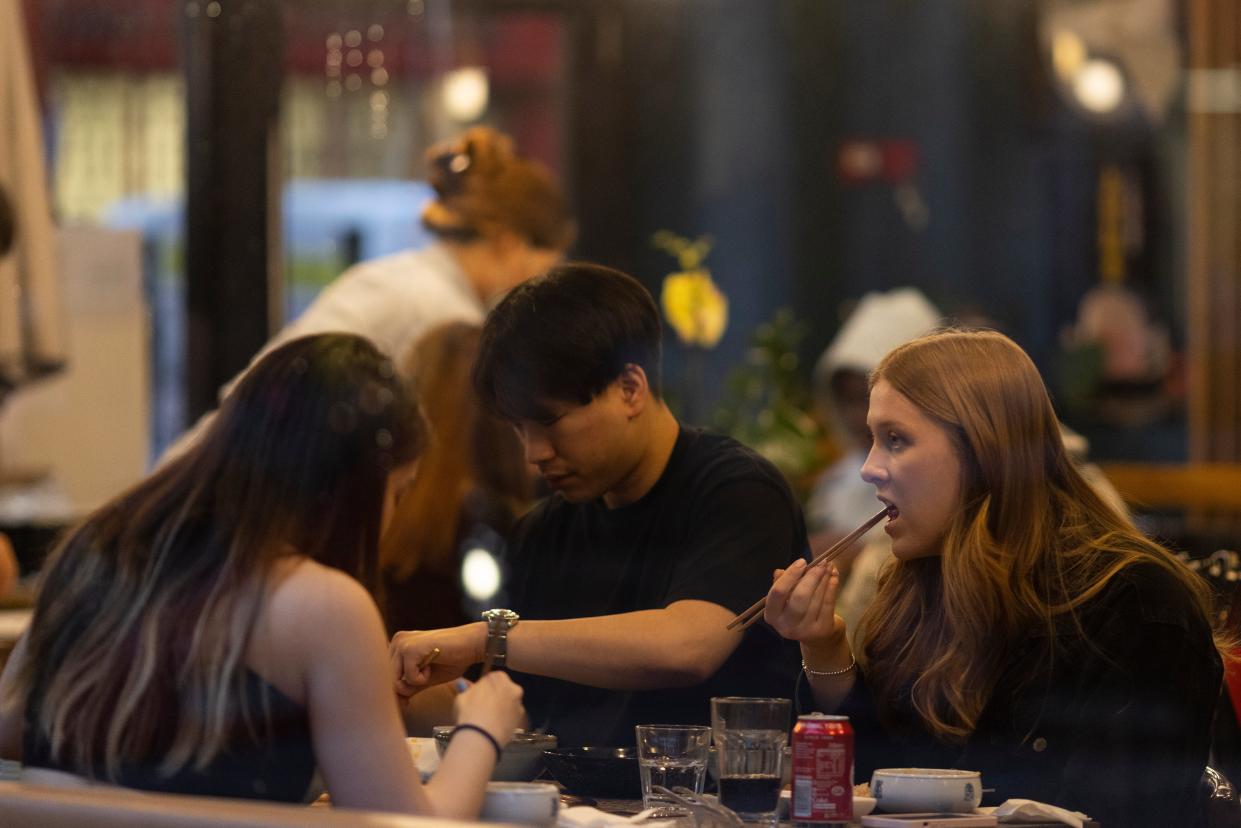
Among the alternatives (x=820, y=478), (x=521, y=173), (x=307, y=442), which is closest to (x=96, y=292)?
(x=521, y=173)

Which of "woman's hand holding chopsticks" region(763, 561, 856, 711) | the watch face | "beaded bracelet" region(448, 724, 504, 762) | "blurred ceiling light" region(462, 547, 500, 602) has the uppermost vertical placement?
"woman's hand holding chopsticks" region(763, 561, 856, 711)

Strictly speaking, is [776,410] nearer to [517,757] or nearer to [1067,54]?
[517,757]

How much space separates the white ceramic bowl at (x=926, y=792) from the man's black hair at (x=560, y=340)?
68 centimetres

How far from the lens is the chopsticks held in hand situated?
78.3 inches

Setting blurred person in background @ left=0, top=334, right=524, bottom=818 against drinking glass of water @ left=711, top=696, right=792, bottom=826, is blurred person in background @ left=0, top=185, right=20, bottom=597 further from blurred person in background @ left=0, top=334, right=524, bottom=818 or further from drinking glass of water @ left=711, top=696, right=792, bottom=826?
Result: drinking glass of water @ left=711, top=696, right=792, bottom=826

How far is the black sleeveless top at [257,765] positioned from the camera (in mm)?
1668

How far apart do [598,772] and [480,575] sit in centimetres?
86

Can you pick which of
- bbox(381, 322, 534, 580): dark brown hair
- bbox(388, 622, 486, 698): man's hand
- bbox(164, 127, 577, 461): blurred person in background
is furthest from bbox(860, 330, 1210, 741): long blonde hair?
bbox(164, 127, 577, 461): blurred person in background

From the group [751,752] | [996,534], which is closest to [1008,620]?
[996,534]

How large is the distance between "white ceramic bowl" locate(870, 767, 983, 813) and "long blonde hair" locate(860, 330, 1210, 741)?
21 centimetres

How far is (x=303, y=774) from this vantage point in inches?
66.5

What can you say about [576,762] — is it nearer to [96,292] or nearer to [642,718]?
[642,718]

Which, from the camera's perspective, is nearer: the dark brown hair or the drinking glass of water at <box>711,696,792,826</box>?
the drinking glass of water at <box>711,696,792,826</box>

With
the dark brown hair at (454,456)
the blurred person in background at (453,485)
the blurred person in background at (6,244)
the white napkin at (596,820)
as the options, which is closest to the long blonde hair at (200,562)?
the white napkin at (596,820)
